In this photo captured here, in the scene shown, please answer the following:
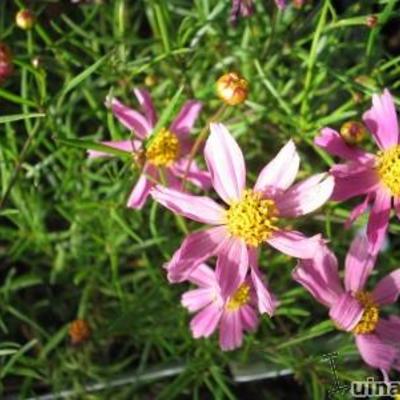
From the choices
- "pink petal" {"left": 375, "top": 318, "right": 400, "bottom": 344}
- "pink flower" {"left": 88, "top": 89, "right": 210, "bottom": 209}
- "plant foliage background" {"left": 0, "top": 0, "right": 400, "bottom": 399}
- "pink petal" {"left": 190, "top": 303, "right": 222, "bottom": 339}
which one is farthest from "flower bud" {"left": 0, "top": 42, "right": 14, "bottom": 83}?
"pink petal" {"left": 375, "top": 318, "right": 400, "bottom": 344}

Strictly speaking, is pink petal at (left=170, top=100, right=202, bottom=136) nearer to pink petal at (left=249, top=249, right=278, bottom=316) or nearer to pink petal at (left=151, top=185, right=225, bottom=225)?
pink petal at (left=151, top=185, right=225, bottom=225)

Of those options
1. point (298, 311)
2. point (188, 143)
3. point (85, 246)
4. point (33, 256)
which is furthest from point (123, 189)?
point (33, 256)

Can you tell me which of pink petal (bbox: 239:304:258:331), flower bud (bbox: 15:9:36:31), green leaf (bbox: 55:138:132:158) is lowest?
pink petal (bbox: 239:304:258:331)

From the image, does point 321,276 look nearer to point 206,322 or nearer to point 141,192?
point 206,322

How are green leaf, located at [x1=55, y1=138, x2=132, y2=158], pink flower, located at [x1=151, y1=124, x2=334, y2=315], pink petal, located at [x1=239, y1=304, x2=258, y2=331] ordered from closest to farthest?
green leaf, located at [x1=55, y1=138, x2=132, y2=158] < pink flower, located at [x1=151, y1=124, x2=334, y2=315] < pink petal, located at [x1=239, y1=304, x2=258, y2=331]

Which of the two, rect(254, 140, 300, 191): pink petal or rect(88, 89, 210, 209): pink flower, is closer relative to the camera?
rect(254, 140, 300, 191): pink petal

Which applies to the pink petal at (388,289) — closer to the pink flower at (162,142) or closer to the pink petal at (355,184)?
the pink petal at (355,184)
